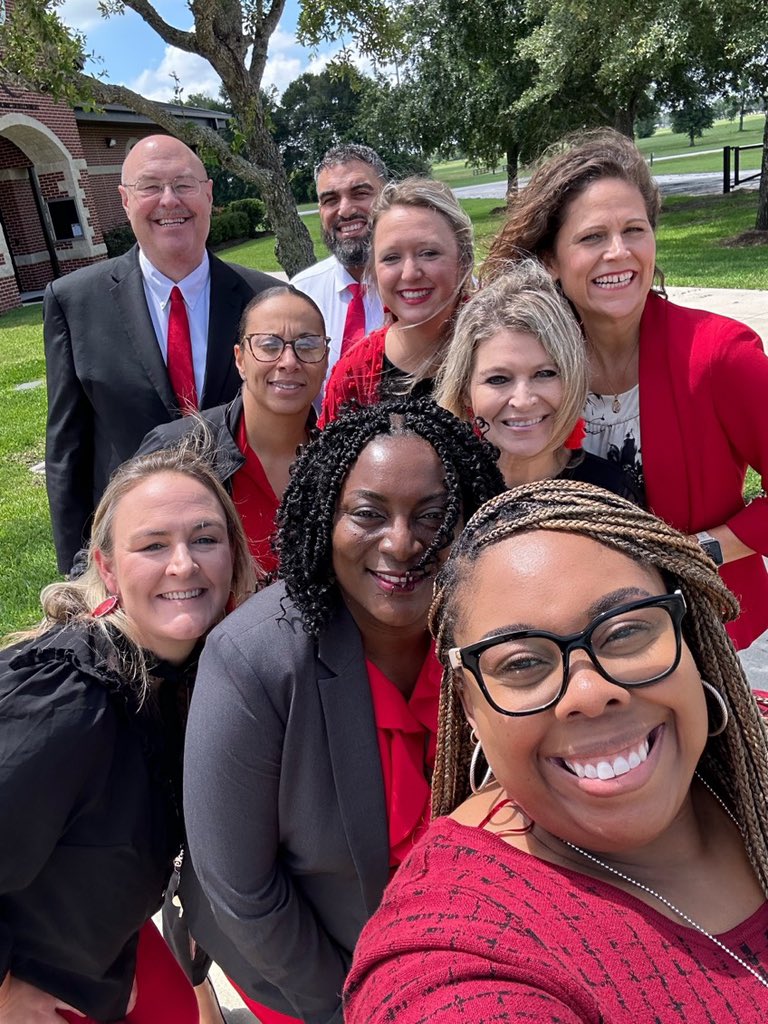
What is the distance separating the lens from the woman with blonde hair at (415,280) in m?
3.08

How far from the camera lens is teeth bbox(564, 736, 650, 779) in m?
1.23

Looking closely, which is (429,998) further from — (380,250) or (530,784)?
(380,250)

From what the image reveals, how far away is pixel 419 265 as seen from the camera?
3.08m

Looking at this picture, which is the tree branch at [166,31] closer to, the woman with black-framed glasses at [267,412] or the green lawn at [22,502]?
the green lawn at [22,502]

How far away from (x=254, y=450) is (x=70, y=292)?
1.43 metres

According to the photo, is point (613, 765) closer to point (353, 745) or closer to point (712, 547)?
point (353, 745)

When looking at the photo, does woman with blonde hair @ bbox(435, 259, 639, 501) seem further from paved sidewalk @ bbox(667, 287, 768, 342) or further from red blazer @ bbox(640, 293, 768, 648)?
paved sidewalk @ bbox(667, 287, 768, 342)

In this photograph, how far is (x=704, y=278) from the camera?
12234 millimetres

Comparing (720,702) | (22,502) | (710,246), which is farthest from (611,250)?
(710,246)

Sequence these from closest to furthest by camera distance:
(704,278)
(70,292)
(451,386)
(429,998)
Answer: (429,998)
(451,386)
(70,292)
(704,278)

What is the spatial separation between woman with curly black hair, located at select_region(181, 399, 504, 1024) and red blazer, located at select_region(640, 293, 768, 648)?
2.52ft

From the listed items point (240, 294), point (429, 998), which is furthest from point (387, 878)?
point (240, 294)

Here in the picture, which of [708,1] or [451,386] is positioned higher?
[708,1]

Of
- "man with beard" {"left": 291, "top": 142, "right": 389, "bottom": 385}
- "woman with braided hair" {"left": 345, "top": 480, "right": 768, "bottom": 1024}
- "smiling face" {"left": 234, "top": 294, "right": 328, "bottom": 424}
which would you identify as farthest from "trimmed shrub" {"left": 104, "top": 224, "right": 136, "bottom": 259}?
"woman with braided hair" {"left": 345, "top": 480, "right": 768, "bottom": 1024}
